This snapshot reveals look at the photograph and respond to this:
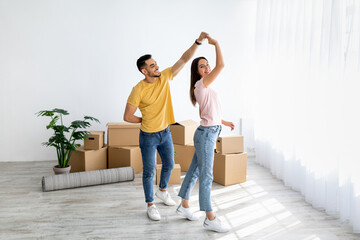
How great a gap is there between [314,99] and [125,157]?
2.24 metres

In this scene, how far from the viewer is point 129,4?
14.5 ft

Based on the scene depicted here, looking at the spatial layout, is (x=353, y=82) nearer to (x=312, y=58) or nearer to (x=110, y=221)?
(x=312, y=58)

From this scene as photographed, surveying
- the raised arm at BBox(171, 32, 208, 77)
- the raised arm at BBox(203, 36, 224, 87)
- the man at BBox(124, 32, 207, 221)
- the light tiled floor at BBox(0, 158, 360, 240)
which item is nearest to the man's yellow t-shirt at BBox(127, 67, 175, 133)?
the man at BBox(124, 32, 207, 221)

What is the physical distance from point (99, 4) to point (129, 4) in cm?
41

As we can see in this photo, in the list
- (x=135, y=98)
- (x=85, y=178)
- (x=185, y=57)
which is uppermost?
(x=185, y=57)

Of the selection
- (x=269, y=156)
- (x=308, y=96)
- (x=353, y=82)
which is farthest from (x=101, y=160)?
(x=353, y=82)

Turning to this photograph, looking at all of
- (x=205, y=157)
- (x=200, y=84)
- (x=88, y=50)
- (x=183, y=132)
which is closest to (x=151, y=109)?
(x=200, y=84)

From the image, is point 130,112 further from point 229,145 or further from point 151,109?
point 229,145

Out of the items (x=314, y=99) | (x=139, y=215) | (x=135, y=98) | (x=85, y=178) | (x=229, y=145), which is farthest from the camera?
(x=229, y=145)

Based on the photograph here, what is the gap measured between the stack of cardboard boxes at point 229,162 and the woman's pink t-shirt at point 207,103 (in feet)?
3.84

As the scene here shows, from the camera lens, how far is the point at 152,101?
253cm

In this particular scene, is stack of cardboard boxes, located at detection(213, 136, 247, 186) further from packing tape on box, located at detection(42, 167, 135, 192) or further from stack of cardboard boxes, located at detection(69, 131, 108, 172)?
stack of cardboard boxes, located at detection(69, 131, 108, 172)

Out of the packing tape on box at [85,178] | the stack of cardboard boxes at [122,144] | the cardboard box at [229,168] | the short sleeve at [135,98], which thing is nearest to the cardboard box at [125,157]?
the stack of cardboard boxes at [122,144]

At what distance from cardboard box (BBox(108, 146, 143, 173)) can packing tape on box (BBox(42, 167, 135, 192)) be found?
0.26 metres
